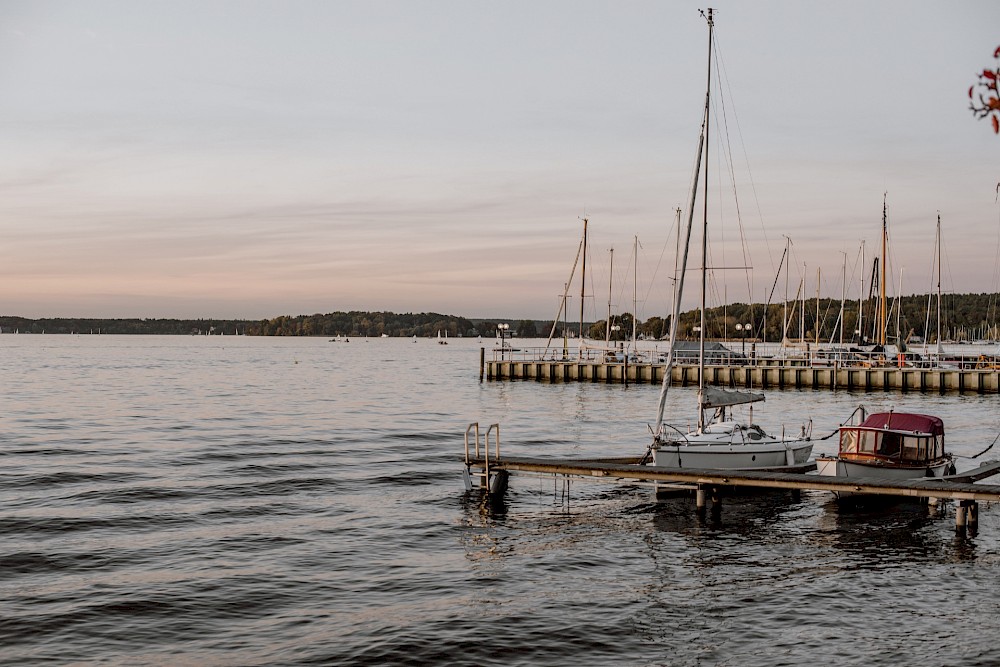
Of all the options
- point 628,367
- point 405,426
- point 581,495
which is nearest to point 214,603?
point 581,495

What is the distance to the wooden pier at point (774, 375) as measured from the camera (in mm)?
76312

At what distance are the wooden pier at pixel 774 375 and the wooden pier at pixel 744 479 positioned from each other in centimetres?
5065

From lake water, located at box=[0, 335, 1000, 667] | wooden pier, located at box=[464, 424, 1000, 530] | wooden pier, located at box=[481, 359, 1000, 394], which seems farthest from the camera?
wooden pier, located at box=[481, 359, 1000, 394]

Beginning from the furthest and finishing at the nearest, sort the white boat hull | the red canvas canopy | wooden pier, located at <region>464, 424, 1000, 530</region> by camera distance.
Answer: the red canvas canopy, the white boat hull, wooden pier, located at <region>464, 424, 1000, 530</region>

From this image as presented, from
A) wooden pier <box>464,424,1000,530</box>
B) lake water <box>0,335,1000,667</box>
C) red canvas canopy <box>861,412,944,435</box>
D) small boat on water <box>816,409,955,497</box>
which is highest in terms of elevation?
red canvas canopy <box>861,412,944,435</box>

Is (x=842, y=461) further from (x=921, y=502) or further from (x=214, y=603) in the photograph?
(x=214, y=603)

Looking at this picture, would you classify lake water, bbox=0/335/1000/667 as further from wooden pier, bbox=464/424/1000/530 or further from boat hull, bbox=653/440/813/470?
boat hull, bbox=653/440/813/470

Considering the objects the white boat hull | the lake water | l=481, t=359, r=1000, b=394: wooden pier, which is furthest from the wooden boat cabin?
l=481, t=359, r=1000, b=394: wooden pier

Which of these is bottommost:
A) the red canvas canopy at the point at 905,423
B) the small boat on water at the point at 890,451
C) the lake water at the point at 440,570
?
the lake water at the point at 440,570

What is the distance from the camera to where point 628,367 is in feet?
285

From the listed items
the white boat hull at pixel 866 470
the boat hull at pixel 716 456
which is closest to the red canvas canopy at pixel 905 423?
the white boat hull at pixel 866 470

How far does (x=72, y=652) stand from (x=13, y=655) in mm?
936

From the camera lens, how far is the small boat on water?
90.8 feet

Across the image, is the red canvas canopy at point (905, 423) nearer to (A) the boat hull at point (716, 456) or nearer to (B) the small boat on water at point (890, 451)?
(B) the small boat on water at point (890, 451)
